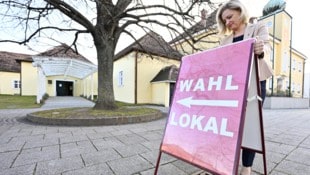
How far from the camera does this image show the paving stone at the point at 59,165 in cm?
227

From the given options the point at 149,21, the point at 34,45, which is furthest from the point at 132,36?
the point at 34,45

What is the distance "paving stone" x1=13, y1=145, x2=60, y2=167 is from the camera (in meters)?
2.57

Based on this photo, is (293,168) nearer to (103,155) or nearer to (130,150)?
Answer: (130,150)

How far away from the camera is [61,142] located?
3541 millimetres

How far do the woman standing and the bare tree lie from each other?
15.3ft

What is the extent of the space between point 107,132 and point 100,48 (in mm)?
3721

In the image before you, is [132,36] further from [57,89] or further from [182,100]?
[57,89]

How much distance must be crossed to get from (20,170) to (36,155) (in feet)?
1.84

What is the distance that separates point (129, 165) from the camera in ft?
7.98

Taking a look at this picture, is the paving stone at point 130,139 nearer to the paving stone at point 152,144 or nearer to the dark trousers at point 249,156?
the paving stone at point 152,144

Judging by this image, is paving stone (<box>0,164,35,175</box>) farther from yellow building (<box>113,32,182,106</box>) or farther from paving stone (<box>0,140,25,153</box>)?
yellow building (<box>113,32,182,106</box>)

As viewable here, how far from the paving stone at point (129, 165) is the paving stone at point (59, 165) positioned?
44cm

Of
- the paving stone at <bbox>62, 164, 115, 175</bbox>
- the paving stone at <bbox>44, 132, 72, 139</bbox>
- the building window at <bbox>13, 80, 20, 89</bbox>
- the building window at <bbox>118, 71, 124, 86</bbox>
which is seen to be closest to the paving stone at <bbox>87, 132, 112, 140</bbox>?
the paving stone at <bbox>44, 132, 72, 139</bbox>

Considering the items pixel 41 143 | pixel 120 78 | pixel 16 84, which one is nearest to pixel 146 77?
pixel 120 78
